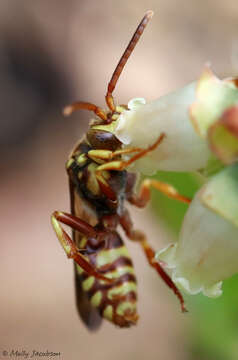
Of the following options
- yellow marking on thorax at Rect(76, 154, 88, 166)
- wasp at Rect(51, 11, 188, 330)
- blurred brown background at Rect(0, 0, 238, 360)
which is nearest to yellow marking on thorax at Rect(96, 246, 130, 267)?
wasp at Rect(51, 11, 188, 330)

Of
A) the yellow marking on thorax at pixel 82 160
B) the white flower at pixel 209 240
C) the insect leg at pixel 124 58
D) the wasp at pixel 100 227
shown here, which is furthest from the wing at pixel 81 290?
the white flower at pixel 209 240

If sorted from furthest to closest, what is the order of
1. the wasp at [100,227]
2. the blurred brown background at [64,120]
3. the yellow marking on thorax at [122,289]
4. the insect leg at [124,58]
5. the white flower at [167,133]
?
the blurred brown background at [64,120] → the yellow marking on thorax at [122,289] → the wasp at [100,227] → the insect leg at [124,58] → the white flower at [167,133]

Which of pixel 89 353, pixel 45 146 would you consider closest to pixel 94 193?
pixel 89 353

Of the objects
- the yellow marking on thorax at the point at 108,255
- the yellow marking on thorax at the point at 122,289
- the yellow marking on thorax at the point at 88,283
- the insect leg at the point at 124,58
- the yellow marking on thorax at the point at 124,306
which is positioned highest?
the insect leg at the point at 124,58

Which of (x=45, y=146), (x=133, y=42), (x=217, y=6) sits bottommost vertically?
(x=133, y=42)

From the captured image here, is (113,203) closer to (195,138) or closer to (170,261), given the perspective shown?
(170,261)

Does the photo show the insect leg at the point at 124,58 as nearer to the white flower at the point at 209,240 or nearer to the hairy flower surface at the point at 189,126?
the hairy flower surface at the point at 189,126

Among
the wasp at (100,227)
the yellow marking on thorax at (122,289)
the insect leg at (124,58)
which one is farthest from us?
the yellow marking on thorax at (122,289)
